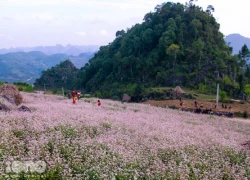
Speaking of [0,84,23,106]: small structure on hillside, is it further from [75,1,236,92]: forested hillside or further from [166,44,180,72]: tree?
[166,44,180,72]: tree

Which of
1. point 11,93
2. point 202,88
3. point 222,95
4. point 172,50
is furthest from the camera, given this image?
point 172,50

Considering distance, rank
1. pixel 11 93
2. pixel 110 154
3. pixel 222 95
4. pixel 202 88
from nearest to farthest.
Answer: pixel 110 154
pixel 11 93
pixel 222 95
pixel 202 88

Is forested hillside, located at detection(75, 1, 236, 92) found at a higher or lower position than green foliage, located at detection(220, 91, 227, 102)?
higher

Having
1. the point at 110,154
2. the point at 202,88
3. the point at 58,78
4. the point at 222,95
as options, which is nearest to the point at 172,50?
the point at 202,88

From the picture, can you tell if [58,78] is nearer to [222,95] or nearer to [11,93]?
[222,95]

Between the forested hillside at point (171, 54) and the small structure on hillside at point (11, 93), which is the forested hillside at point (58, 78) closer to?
the forested hillside at point (171, 54)

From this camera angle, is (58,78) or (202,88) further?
(58,78)

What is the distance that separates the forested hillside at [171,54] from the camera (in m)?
62.9

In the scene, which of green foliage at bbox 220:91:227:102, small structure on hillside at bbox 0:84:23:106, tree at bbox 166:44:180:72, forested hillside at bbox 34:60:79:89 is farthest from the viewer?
forested hillside at bbox 34:60:79:89

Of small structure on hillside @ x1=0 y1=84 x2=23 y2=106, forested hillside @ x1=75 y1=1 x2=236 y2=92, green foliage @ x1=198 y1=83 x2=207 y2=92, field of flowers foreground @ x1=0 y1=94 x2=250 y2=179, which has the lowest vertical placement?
A: field of flowers foreground @ x1=0 y1=94 x2=250 y2=179

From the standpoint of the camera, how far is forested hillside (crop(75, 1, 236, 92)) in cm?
6288

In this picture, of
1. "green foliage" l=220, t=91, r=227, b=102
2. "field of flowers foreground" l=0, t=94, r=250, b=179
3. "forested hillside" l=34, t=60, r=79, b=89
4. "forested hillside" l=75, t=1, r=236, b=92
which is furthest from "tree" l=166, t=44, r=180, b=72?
"field of flowers foreground" l=0, t=94, r=250, b=179

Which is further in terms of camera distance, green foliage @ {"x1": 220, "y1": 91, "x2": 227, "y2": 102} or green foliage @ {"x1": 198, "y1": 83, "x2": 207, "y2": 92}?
green foliage @ {"x1": 198, "y1": 83, "x2": 207, "y2": 92}

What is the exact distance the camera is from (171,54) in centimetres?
6475
